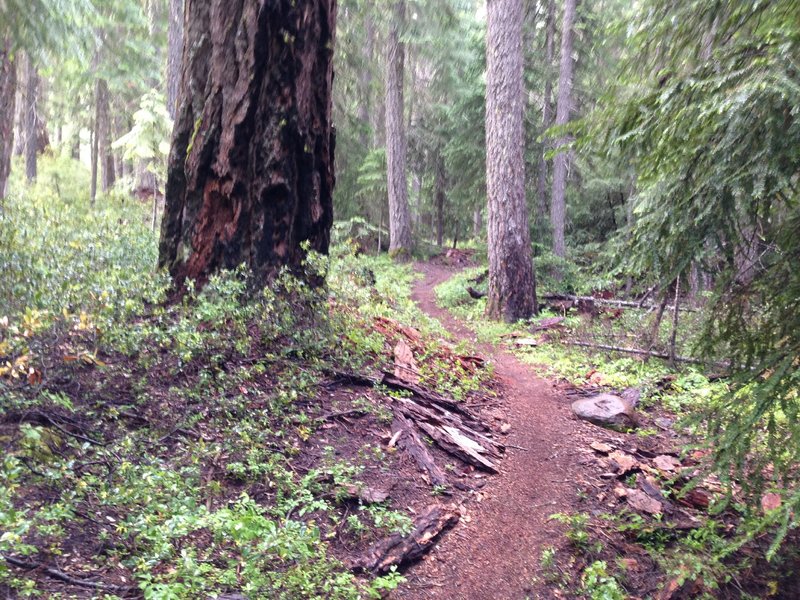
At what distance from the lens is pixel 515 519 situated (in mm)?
4605

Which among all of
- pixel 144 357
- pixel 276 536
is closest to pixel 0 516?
pixel 276 536

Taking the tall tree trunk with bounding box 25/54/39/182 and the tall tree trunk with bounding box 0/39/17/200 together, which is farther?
the tall tree trunk with bounding box 25/54/39/182

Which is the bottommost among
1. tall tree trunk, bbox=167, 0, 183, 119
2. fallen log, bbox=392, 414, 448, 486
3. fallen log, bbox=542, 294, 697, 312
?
fallen log, bbox=392, 414, 448, 486

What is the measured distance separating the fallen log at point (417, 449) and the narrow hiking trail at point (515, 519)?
0.38 metres

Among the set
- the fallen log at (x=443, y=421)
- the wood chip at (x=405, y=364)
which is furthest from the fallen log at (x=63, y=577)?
the wood chip at (x=405, y=364)

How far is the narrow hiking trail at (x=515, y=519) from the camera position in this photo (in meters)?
3.81

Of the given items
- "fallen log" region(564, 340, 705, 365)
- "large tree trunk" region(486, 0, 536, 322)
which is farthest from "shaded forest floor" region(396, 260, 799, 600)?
"large tree trunk" region(486, 0, 536, 322)

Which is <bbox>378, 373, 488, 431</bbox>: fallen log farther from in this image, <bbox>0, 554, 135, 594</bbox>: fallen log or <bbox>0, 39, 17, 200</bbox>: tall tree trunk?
<bbox>0, 39, 17, 200</bbox>: tall tree trunk

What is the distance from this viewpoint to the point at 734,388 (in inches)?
146

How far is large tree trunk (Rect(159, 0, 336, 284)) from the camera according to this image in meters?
5.87

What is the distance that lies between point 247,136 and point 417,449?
384 cm

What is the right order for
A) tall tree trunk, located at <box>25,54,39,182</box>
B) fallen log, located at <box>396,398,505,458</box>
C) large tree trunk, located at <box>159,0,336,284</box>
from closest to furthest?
1. fallen log, located at <box>396,398,505,458</box>
2. large tree trunk, located at <box>159,0,336,284</box>
3. tall tree trunk, located at <box>25,54,39,182</box>

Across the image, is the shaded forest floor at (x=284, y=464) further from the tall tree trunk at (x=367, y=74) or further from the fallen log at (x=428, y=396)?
the tall tree trunk at (x=367, y=74)

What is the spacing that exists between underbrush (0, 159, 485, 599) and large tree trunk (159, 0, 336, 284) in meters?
0.48
